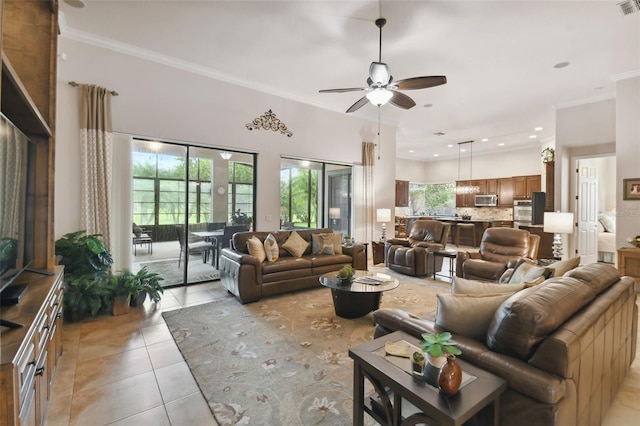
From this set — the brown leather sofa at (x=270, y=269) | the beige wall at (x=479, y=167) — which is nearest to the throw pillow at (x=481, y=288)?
the brown leather sofa at (x=270, y=269)

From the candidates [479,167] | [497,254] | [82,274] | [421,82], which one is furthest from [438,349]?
[479,167]

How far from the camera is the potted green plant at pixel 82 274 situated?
10.5 feet

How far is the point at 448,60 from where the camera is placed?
4.17 metres

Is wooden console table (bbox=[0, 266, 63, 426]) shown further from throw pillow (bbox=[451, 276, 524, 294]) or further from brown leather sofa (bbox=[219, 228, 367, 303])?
throw pillow (bbox=[451, 276, 524, 294])

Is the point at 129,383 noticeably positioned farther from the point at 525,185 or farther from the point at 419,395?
the point at 525,185

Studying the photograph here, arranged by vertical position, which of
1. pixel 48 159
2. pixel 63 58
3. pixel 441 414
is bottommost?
pixel 441 414

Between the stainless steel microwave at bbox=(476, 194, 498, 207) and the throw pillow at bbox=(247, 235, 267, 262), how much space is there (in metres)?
8.59

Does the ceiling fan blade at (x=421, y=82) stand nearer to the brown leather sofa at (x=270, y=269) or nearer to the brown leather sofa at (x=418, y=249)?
the brown leather sofa at (x=270, y=269)

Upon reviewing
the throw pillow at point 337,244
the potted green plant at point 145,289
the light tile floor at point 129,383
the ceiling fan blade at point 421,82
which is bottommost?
the light tile floor at point 129,383

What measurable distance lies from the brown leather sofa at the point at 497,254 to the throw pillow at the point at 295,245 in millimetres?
2552

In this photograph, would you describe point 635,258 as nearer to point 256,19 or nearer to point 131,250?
point 256,19

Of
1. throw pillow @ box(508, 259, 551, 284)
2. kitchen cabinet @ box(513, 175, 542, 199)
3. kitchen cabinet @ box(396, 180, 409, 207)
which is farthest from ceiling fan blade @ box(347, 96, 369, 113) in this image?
kitchen cabinet @ box(513, 175, 542, 199)

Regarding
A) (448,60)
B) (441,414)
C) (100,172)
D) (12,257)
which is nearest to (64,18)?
Answer: (100,172)

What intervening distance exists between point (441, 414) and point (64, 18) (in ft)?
16.9
